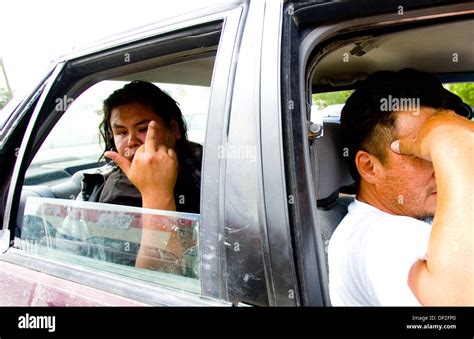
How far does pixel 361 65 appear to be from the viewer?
2170 mm

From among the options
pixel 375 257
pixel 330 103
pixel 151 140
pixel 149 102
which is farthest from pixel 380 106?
pixel 330 103

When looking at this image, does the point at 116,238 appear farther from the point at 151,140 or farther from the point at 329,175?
the point at 329,175

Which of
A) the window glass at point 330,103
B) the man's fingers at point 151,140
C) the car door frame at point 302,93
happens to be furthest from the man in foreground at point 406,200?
the man's fingers at point 151,140

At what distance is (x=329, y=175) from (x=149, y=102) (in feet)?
3.31

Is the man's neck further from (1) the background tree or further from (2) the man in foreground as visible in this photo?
(1) the background tree

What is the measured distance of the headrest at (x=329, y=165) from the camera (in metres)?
1.79

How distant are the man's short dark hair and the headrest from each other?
49mm

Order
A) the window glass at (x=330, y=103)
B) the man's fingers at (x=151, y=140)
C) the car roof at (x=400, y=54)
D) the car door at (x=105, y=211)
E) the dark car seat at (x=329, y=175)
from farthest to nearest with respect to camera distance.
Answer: the window glass at (x=330, y=103) < the dark car seat at (x=329, y=175) < the man's fingers at (x=151, y=140) < the car roof at (x=400, y=54) < the car door at (x=105, y=211)

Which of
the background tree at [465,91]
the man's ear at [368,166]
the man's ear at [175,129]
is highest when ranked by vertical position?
the background tree at [465,91]

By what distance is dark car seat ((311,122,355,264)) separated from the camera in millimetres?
1790

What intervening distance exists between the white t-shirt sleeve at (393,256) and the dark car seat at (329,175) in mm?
340

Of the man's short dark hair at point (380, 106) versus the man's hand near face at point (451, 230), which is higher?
the man's short dark hair at point (380, 106)

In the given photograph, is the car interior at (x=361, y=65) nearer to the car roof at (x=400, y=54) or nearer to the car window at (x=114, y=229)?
the car roof at (x=400, y=54)

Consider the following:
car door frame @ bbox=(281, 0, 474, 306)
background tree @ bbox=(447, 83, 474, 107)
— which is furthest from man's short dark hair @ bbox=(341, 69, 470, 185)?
background tree @ bbox=(447, 83, 474, 107)
